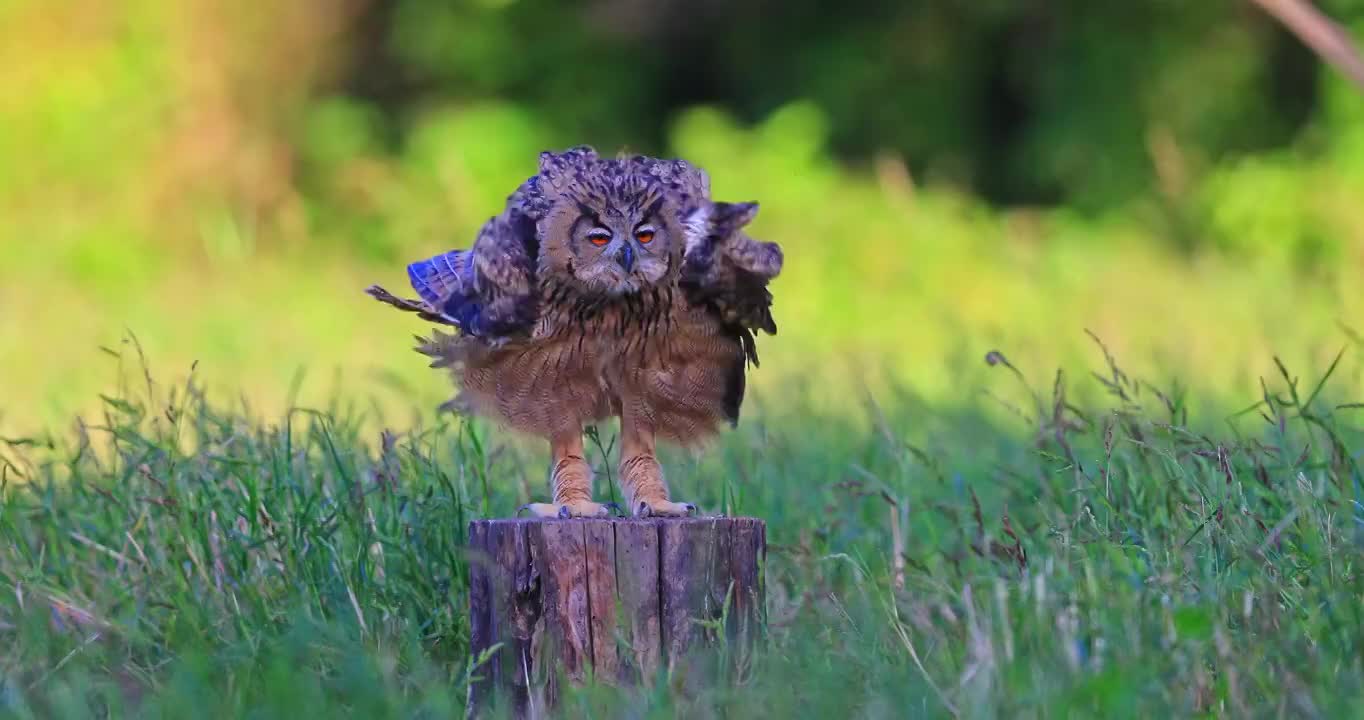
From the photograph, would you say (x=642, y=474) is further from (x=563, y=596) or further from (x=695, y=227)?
(x=695, y=227)

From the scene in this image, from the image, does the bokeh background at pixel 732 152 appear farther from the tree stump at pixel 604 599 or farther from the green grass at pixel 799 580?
the tree stump at pixel 604 599

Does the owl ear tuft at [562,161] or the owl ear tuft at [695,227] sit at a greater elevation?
the owl ear tuft at [562,161]

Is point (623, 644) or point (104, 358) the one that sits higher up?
point (104, 358)

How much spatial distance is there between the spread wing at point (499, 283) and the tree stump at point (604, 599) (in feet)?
1.35

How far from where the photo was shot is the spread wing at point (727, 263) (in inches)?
141

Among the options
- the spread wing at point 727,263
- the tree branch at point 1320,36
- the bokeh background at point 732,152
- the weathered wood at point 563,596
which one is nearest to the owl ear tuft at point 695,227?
the spread wing at point 727,263

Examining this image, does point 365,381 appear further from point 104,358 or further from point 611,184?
point 611,184

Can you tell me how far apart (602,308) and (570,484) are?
489 mm

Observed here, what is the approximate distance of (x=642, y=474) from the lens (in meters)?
3.94

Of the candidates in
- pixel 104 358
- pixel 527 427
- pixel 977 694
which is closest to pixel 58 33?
pixel 104 358

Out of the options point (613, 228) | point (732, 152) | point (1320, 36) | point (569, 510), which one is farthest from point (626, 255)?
point (732, 152)

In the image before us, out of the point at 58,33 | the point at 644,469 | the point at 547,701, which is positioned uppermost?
the point at 58,33

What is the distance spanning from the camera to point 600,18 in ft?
48.9

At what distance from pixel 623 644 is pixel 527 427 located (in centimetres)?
58
